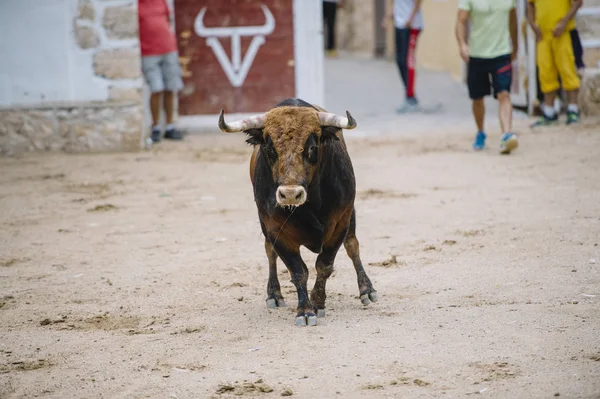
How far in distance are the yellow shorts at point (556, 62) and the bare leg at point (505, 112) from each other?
67.6 inches

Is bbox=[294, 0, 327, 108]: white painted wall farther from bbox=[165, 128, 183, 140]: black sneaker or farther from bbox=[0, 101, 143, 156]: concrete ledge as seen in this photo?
bbox=[0, 101, 143, 156]: concrete ledge

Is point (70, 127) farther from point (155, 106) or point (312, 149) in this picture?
point (312, 149)

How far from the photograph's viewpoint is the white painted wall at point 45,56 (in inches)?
457

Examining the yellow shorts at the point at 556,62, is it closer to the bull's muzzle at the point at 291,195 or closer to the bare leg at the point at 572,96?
the bare leg at the point at 572,96

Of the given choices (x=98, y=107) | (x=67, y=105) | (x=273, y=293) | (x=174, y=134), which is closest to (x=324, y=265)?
(x=273, y=293)

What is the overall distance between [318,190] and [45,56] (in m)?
7.52

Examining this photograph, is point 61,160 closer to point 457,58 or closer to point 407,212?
point 407,212

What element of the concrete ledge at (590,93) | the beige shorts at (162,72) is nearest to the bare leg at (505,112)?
the concrete ledge at (590,93)

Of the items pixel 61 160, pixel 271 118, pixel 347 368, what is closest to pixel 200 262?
pixel 271 118

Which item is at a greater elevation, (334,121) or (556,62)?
(334,121)

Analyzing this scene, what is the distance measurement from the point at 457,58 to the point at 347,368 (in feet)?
47.2

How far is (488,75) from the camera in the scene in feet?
34.7

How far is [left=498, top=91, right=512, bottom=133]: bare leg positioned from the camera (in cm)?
1030

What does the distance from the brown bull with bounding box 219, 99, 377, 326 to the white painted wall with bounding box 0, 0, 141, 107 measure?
6792 mm
